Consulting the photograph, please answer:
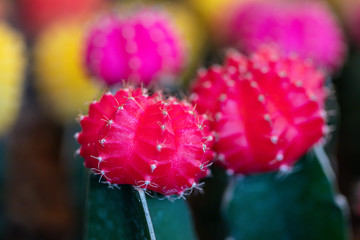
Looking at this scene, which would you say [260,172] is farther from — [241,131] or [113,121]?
[113,121]

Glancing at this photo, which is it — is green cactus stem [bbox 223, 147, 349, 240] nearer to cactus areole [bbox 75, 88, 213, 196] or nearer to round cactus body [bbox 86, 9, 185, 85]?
cactus areole [bbox 75, 88, 213, 196]

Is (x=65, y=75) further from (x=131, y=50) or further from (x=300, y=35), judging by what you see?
(x=300, y=35)

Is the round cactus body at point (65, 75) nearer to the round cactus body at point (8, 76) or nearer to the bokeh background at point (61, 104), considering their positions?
the bokeh background at point (61, 104)

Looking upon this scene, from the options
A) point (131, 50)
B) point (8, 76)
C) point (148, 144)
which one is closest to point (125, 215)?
point (148, 144)

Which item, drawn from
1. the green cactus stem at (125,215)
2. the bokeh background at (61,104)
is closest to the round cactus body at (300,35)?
the bokeh background at (61,104)

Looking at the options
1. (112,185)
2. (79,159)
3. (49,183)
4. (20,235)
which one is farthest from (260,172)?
(49,183)

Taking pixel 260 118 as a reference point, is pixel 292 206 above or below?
below

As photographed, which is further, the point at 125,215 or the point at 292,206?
the point at 292,206
